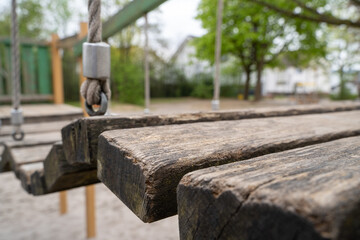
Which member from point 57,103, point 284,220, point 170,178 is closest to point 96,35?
point 170,178

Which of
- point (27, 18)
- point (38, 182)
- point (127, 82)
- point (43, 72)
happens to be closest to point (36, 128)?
point (38, 182)

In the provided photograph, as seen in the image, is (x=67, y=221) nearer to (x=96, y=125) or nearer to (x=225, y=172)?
(x=96, y=125)

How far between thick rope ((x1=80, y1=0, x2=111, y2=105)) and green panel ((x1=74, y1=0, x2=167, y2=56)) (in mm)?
374

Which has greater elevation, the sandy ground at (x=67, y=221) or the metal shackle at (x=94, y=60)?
the metal shackle at (x=94, y=60)

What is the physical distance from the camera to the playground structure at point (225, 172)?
0.28 m

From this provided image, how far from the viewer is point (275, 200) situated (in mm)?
289

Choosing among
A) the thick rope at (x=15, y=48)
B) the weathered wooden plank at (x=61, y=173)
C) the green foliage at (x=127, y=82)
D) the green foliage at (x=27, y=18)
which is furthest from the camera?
the green foliage at (x=27, y=18)

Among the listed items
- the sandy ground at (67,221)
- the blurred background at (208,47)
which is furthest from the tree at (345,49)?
the sandy ground at (67,221)

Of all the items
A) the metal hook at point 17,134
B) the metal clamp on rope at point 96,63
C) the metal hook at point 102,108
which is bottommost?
the metal hook at point 17,134

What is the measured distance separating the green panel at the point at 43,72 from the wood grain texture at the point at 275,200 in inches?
174

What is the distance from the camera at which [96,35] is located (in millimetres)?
875

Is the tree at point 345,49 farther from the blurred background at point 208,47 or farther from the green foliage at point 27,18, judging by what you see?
the green foliage at point 27,18

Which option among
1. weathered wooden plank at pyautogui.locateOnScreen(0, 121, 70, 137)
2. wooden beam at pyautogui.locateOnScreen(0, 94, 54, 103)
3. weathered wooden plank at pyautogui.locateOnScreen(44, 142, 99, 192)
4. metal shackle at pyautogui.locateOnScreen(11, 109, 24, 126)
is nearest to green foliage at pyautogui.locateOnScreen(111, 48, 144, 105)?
wooden beam at pyautogui.locateOnScreen(0, 94, 54, 103)

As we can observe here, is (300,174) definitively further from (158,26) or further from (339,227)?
(158,26)
